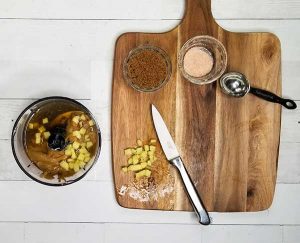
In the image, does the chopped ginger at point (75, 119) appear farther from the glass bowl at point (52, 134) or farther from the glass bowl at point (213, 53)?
the glass bowl at point (213, 53)

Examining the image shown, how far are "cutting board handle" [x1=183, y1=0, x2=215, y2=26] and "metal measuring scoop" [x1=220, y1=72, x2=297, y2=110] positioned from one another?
14cm

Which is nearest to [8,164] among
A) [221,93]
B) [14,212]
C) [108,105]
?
[14,212]

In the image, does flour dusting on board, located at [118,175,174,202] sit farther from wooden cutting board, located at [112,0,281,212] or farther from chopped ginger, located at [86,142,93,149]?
chopped ginger, located at [86,142,93,149]

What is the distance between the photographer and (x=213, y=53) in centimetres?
90

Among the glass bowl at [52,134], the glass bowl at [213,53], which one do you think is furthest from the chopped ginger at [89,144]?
the glass bowl at [213,53]

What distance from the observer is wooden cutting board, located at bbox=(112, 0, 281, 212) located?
2.97 feet

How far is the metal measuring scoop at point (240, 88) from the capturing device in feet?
2.88

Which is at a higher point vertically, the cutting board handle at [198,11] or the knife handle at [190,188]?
the cutting board handle at [198,11]

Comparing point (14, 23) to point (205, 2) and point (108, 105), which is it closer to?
point (108, 105)

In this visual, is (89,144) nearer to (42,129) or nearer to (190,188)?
(42,129)

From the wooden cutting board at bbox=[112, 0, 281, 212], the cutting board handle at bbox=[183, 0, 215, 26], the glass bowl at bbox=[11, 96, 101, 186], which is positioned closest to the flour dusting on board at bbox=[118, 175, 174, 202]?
the wooden cutting board at bbox=[112, 0, 281, 212]

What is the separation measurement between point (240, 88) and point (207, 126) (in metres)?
0.12

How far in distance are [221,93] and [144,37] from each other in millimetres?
224

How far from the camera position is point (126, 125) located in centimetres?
92
